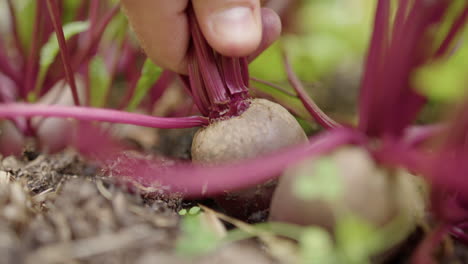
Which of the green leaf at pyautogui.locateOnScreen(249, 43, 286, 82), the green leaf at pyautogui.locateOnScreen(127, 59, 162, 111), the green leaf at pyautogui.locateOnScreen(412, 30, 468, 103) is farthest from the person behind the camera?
the green leaf at pyautogui.locateOnScreen(249, 43, 286, 82)

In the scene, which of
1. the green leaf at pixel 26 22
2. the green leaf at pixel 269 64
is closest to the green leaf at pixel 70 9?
the green leaf at pixel 26 22

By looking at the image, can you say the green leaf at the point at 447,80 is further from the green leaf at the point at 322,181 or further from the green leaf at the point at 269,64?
the green leaf at the point at 269,64

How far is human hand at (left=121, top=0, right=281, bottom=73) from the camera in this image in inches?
27.7

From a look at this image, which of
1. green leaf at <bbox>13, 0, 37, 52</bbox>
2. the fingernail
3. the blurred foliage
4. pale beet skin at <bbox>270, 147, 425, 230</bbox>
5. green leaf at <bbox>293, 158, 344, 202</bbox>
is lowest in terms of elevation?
the blurred foliage

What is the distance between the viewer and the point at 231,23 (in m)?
0.70

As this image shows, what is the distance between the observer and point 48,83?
1.33 m

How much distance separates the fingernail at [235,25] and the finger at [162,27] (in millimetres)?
71

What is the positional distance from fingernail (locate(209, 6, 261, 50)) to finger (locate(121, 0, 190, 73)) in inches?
2.8

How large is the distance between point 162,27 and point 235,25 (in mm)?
130

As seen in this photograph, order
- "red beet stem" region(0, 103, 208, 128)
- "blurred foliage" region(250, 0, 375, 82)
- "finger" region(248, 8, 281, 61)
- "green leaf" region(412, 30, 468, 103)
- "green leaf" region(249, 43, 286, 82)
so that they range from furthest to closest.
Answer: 1. "blurred foliage" region(250, 0, 375, 82)
2. "green leaf" region(249, 43, 286, 82)
3. "finger" region(248, 8, 281, 61)
4. "red beet stem" region(0, 103, 208, 128)
5. "green leaf" region(412, 30, 468, 103)

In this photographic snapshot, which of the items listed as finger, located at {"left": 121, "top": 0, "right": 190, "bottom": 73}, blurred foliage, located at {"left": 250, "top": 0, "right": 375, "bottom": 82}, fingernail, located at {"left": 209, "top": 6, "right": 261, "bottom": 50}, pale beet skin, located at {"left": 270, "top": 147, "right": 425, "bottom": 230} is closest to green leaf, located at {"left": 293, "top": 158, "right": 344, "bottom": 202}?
pale beet skin, located at {"left": 270, "top": 147, "right": 425, "bottom": 230}

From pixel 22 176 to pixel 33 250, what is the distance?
40 cm

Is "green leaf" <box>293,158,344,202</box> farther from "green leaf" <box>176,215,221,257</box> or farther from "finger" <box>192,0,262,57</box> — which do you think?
"finger" <box>192,0,262,57</box>

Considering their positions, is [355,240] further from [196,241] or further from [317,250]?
[196,241]
